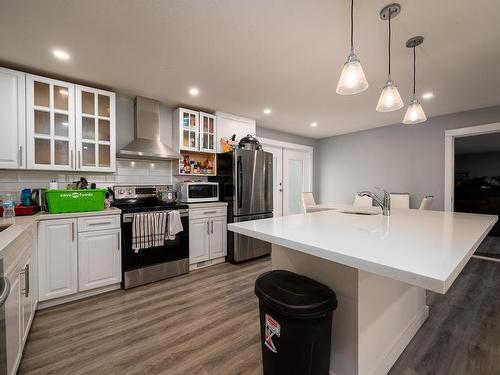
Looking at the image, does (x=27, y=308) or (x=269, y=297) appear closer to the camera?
(x=269, y=297)

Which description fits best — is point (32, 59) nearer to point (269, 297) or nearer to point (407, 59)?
point (269, 297)

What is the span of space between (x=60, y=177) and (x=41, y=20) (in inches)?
66.5

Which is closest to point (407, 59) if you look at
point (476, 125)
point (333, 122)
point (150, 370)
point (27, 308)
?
point (333, 122)

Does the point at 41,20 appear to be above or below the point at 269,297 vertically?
above

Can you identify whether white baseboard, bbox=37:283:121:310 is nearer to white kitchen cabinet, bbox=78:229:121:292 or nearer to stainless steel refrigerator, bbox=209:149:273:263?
white kitchen cabinet, bbox=78:229:121:292

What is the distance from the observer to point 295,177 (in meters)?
5.38

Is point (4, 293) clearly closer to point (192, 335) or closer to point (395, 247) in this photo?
point (192, 335)

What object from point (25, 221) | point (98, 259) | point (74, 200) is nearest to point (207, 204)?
point (98, 259)

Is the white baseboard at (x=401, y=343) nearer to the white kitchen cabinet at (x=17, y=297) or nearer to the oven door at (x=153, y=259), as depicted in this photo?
the white kitchen cabinet at (x=17, y=297)

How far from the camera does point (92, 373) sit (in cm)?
140

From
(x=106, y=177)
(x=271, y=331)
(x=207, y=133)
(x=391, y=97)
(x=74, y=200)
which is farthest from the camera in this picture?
(x=207, y=133)

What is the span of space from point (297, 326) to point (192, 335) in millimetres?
1088

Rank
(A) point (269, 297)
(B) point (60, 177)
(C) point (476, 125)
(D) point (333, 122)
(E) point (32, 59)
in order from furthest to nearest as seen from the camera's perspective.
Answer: (D) point (333, 122)
(C) point (476, 125)
(B) point (60, 177)
(E) point (32, 59)
(A) point (269, 297)

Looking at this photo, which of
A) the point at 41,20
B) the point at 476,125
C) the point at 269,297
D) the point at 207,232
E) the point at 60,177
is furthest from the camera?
the point at 476,125
